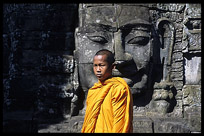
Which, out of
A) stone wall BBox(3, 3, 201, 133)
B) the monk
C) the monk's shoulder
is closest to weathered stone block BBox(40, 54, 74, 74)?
stone wall BBox(3, 3, 201, 133)

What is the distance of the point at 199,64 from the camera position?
5.55m

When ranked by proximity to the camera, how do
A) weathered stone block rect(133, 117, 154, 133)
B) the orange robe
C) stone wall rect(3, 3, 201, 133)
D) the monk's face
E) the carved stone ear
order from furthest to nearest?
1. the carved stone ear
2. stone wall rect(3, 3, 201, 133)
3. weathered stone block rect(133, 117, 154, 133)
4. the monk's face
5. the orange robe

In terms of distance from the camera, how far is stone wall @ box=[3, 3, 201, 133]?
5094 mm

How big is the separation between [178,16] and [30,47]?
2905 millimetres

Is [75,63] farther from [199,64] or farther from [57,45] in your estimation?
[199,64]

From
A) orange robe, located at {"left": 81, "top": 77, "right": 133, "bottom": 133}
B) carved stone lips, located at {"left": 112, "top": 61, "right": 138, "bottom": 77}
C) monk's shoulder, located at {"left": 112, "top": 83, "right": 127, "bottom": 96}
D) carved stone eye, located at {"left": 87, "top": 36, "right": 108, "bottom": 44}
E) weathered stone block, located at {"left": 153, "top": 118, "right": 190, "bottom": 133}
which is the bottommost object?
weathered stone block, located at {"left": 153, "top": 118, "right": 190, "bottom": 133}

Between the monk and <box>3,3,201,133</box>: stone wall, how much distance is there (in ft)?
6.42

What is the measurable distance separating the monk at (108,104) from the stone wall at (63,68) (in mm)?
1958

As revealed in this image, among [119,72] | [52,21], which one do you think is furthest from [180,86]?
[52,21]

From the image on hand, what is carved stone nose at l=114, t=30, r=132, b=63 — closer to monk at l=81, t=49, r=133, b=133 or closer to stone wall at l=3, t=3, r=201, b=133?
stone wall at l=3, t=3, r=201, b=133

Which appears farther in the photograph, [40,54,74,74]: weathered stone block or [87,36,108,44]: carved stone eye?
[40,54,74,74]: weathered stone block

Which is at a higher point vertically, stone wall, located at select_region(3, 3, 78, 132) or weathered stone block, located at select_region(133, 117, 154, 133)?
stone wall, located at select_region(3, 3, 78, 132)

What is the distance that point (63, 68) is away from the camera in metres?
5.21

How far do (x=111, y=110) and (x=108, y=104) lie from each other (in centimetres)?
7
